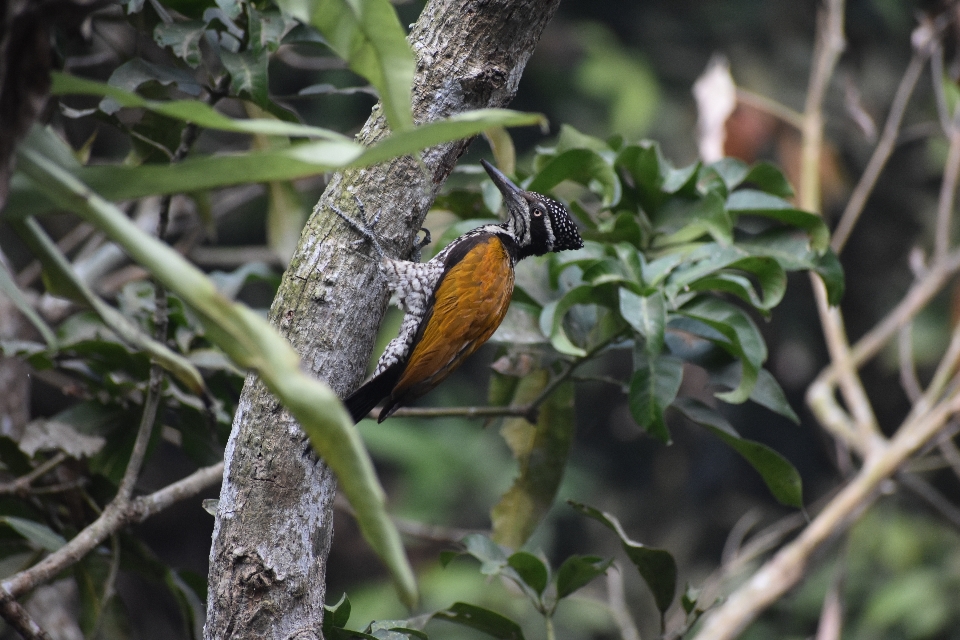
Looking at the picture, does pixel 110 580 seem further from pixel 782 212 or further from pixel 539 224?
pixel 782 212

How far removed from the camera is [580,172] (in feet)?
8.00

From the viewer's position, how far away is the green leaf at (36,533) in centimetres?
204

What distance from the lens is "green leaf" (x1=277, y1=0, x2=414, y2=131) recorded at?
1.15m

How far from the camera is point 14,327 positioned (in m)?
3.03

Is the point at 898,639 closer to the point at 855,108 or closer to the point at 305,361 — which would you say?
the point at 855,108

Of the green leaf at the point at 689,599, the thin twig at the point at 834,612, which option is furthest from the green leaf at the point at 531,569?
the thin twig at the point at 834,612

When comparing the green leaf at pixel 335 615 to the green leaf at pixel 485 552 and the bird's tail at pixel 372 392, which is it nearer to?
the green leaf at pixel 485 552

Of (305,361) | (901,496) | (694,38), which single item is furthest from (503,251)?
(694,38)

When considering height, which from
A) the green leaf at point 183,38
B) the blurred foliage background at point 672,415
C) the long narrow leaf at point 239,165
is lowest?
the blurred foliage background at point 672,415

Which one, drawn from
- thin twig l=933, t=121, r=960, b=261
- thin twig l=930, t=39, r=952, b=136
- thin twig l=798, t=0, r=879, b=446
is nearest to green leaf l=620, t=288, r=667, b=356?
thin twig l=798, t=0, r=879, b=446

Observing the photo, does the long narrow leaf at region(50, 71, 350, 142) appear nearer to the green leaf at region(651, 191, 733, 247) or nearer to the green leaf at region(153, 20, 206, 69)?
the green leaf at region(153, 20, 206, 69)

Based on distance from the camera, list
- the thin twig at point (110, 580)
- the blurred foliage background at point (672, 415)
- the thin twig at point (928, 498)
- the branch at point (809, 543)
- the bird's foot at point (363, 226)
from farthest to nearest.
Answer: the blurred foliage background at point (672, 415), the thin twig at point (928, 498), the branch at point (809, 543), the thin twig at point (110, 580), the bird's foot at point (363, 226)

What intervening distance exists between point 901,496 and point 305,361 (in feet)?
18.4

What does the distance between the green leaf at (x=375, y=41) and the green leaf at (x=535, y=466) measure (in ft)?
5.10
